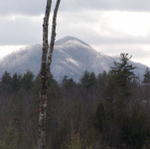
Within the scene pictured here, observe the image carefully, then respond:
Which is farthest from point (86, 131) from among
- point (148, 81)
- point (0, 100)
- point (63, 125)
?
point (148, 81)

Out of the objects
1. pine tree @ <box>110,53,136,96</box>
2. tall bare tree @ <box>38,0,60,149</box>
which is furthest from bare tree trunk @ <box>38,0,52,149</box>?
pine tree @ <box>110,53,136,96</box>

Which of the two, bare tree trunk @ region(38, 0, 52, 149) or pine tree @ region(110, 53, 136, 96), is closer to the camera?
bare tree trunk @ region(38, 0, 52, 149)

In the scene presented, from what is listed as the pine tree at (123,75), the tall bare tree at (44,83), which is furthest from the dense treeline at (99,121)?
the tall bare tree at (44,83)

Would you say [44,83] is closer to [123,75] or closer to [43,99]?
[43,99]

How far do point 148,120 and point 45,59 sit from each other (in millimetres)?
51872

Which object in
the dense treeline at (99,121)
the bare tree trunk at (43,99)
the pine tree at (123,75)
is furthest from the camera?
the pine tree at (123,75)

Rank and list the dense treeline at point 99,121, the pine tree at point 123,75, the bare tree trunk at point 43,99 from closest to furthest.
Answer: the bare tree trunk at point 43,99, the dense treeline at point 99,121, the pine tree at point 123,75

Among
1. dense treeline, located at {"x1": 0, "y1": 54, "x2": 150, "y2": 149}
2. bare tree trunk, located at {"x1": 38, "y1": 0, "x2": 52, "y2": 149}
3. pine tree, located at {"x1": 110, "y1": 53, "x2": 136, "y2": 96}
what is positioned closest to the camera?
bare tree trunk, located at {"x1": 38, "y1": 0, "x2": 52, "y2": 149}

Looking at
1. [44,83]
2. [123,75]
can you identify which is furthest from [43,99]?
[123,75]

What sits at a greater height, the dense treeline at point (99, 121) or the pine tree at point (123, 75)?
the pine tree at point (123, 75)

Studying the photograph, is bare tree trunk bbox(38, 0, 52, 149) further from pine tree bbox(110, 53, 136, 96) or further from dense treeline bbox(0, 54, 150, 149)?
pine tree bbox(110, 53, 136, 96)

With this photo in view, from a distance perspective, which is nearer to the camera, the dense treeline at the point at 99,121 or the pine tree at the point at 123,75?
the dense treeline at the point at 99,121

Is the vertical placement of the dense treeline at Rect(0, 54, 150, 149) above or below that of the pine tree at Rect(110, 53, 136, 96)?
below

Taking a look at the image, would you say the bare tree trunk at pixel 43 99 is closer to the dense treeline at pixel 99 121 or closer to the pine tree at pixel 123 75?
the dense treeline at pixel 99 121
